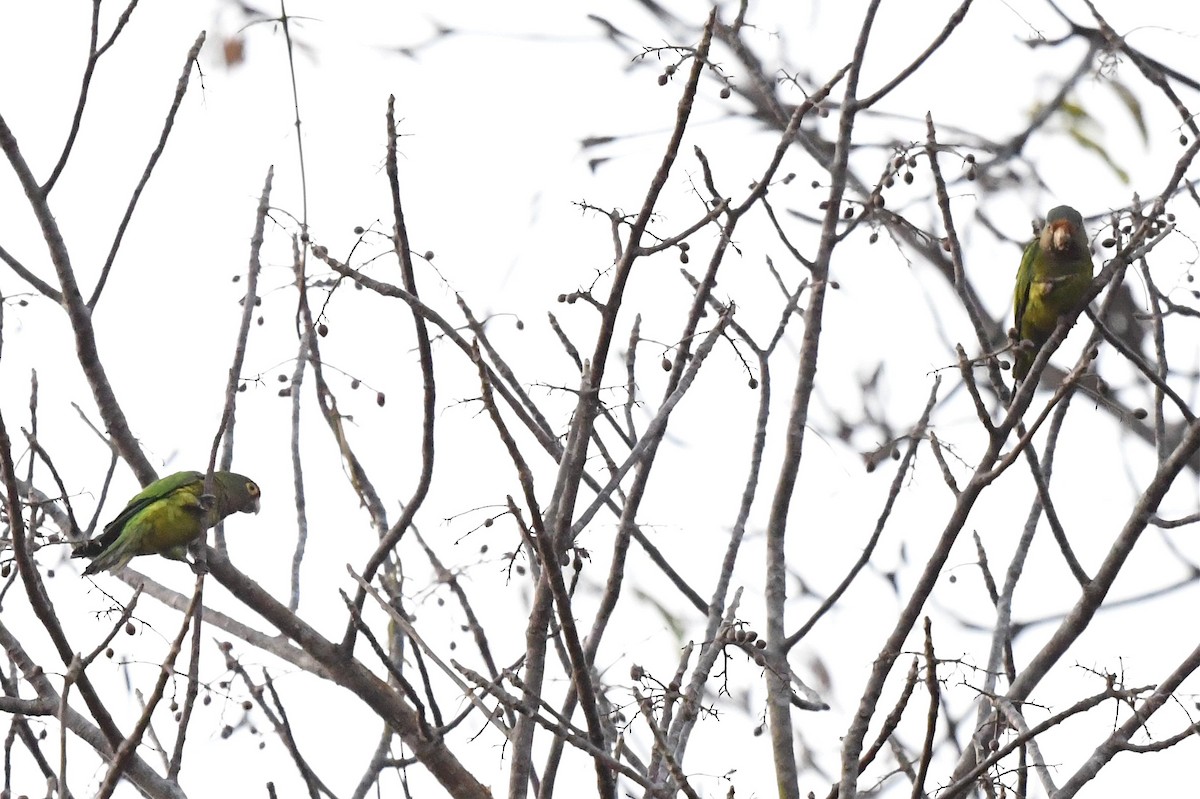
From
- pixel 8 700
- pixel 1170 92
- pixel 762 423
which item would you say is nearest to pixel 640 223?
pixel 762 423

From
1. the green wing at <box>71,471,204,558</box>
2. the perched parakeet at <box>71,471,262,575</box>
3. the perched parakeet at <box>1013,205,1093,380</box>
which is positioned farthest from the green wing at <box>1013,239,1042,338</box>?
the green wing at <box>71,471,204,558</box>

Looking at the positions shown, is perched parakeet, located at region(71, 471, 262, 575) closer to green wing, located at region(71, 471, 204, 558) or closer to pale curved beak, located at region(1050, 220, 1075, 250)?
green wing, located at region(71, 471, 204, 558)

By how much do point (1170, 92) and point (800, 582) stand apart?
2.73 meters

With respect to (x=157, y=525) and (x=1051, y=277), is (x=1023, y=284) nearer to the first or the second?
(x=1051, y=277)

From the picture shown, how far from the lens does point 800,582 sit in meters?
6.22

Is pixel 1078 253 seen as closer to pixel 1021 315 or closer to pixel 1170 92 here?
pixel 1021 315

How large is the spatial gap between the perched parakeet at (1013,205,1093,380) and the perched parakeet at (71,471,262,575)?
3.35 meters

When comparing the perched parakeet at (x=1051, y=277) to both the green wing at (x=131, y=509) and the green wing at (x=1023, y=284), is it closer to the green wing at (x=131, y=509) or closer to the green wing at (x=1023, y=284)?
the green wing at (x=1023, y=284)

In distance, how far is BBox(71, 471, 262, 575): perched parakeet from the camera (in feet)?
15.7

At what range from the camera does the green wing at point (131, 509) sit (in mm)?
4477

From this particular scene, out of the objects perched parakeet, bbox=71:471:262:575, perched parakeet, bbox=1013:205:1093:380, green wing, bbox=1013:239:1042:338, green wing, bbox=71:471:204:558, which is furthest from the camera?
green wing, bbox=1013:239:1042:338

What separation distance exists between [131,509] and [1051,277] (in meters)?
3.82

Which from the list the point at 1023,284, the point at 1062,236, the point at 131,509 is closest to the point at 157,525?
the point at 131,509

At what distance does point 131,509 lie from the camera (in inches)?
195
